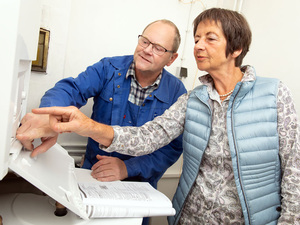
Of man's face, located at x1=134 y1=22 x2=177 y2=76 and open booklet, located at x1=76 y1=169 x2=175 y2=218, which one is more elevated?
man's face, located at x1=134 y1=22 x2=177 y2=76

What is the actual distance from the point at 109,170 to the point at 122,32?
38.4 inches

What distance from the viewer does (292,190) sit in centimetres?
92

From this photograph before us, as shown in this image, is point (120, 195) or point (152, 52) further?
point (152, 52)

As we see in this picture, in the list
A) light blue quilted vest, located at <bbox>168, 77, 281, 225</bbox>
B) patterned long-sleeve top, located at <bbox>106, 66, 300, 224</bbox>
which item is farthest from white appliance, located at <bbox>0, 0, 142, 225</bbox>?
light blue quilted vest, located at <bbox>168, 77, 281, 225</bbox>

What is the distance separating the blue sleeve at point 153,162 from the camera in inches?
46.1

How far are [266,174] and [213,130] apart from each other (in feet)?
0.86

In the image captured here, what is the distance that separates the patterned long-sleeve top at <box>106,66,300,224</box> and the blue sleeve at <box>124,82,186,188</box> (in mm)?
171

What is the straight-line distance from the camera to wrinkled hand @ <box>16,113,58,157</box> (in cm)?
60

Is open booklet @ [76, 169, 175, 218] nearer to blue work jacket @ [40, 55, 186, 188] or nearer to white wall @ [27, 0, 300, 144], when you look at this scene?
blue work jacket @ [40, 55, 186, 188]

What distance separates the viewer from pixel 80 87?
1.25 meters

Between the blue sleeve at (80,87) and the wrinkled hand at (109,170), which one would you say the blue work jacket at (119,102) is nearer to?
the blue sleeve at (80,87)

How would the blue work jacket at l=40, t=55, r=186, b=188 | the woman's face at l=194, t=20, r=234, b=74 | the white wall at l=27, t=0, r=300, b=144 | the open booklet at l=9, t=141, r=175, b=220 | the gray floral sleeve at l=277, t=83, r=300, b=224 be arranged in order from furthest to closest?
the white wall at l=27, t=0, r=300, b=144
the blue work jacket at l=40, t=55, r=186, b=188
the woman's face at l=194, t=20, r=234, b=74
the gray floral sleeve at l=277, t=83, r=300, b=224
the open booklet at l=9, t=141, r=175, b=220

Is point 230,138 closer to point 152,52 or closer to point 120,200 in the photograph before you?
point 120,200

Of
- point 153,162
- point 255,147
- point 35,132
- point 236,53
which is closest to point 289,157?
point 255,147
